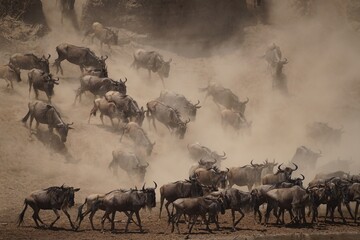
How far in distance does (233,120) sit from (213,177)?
11.0 metres

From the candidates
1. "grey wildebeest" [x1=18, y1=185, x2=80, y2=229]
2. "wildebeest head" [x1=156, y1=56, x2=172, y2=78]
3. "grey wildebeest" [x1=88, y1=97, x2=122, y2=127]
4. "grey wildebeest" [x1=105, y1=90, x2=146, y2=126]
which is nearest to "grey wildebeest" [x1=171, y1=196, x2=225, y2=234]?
"grey wildebeest" [x1=18, y1=185, x2=80, y2=229]

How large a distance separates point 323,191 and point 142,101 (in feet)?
50.6

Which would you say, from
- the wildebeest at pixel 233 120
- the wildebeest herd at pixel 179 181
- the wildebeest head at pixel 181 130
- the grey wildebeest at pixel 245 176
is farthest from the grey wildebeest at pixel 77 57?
the grey wildebeest at pixel 245 176

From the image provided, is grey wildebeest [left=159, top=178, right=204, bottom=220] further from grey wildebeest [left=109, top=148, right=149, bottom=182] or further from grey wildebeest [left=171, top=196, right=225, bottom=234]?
grey wildebeest [left=109, top=148, right=149, bottom=182]

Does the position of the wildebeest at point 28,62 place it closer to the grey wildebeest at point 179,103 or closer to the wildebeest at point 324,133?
the grey wildebeest at point 179,103

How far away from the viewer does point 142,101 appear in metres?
33.0

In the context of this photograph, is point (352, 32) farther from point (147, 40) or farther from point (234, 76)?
point (147, 40)

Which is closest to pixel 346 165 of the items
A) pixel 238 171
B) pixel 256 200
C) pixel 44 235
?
pixel 238 171

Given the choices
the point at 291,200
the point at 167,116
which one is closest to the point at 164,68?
the point at 167,116

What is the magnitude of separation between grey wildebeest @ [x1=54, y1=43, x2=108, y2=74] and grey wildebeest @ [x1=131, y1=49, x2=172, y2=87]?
447 centimetres

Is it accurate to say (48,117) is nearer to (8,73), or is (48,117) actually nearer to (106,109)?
(106,109)

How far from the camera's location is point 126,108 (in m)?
28.7

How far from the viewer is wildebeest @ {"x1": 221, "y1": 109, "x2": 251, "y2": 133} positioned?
3356 centimetres

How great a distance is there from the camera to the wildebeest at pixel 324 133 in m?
34.3
